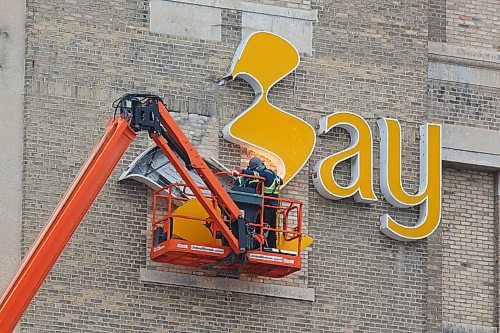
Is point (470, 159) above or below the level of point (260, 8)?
below

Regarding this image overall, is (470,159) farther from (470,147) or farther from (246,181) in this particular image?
(246,181)

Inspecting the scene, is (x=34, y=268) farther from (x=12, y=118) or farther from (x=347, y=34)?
(x=347, y=34)

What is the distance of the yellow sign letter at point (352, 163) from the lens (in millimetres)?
34281

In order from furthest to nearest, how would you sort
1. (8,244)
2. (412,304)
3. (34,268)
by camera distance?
(412,304), (8,244), (34,268)

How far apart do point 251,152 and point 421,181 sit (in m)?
3.10

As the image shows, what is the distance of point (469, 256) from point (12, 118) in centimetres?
848

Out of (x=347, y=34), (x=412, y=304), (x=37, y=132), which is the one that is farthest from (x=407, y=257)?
(x=37, y=132)

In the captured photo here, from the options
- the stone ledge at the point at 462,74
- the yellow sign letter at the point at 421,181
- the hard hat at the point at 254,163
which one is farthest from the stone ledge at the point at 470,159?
the hard hat at the point at 254,163

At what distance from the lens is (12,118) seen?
107ft

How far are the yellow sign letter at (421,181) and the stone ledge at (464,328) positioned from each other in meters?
1.73

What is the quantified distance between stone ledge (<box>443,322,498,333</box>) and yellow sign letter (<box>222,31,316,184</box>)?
3.92 m

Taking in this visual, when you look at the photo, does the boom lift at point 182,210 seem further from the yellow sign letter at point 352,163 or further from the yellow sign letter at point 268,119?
the yellow sign letter at point 268,119

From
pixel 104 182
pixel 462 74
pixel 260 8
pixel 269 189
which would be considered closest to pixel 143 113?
pixel 104 182

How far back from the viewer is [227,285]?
110 ft
